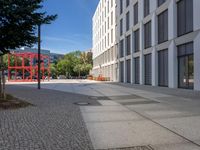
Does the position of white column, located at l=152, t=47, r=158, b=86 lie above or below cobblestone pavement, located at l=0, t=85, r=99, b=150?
above

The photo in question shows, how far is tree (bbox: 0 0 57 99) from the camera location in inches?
501

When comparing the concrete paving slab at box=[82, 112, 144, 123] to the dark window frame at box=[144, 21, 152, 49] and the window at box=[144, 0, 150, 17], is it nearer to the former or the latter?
the dark window frame at box=[144, 21, 152, 49]

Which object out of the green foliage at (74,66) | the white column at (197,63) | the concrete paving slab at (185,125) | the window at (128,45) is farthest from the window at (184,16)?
the green foliage at (74,66)

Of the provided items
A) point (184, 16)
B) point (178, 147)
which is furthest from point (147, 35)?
point (178, 147)

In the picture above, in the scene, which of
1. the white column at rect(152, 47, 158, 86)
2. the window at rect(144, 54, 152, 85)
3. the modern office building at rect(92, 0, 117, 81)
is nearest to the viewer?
the white column at rect(152, 47, 158, 86)

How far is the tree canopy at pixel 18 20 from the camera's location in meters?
12.7

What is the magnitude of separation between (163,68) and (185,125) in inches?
805

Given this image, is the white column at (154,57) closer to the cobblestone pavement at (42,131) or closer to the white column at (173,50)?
the white column at (173,50)

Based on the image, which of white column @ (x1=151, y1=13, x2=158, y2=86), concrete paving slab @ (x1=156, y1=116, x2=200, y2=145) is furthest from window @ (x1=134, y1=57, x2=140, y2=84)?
concrete paving slab @ (x1=156, y1=116, x2=200, y2=145)

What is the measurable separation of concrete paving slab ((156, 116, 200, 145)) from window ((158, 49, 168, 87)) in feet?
60.3

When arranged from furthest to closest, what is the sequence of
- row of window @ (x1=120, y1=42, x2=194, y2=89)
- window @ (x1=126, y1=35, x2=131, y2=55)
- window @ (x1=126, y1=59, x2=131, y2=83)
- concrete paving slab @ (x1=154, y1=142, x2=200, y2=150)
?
window @ (x1=126, y1=59, x2=131, y2=83)
window @ (x1=126, y1=35, x2=131, y2=55)
row of window @ (x1=120, y1=42, x2=194, y2=89)
concrete paving slab @ (x1=154, y1=142, x2=200, y2=150)

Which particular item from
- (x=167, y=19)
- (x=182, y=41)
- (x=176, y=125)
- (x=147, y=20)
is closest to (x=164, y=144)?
(x=176, y=125)

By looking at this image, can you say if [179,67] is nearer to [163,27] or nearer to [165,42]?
[165,42]

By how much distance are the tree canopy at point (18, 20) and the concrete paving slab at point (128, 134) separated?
676 centimetres
